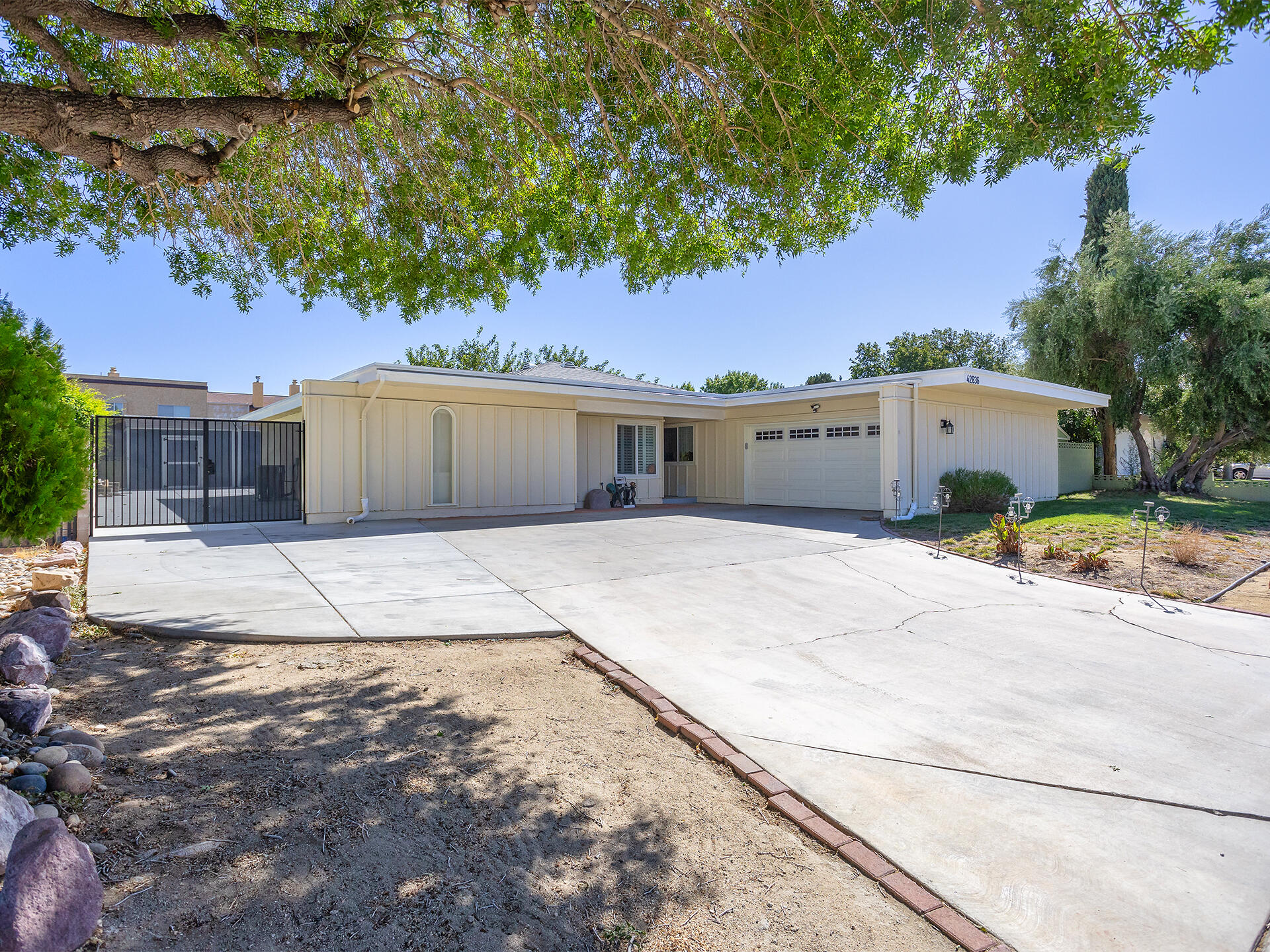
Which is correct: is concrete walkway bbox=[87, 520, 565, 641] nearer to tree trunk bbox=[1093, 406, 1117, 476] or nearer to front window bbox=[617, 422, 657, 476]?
front window bbox=[617, 422, 657, 476]

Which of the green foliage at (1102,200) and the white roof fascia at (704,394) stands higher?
the green foliage at (1102,200)

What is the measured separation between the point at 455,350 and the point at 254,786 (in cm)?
3604

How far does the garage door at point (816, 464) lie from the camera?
14580 mm

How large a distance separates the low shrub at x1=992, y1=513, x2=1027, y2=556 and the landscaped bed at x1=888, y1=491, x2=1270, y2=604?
10 cm

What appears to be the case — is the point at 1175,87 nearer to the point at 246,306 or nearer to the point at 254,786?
the point at 254,786

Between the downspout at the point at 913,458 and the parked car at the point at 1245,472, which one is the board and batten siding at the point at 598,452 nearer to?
the downspout at the point at 913,458

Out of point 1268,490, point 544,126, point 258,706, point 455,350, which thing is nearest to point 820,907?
point 258,706

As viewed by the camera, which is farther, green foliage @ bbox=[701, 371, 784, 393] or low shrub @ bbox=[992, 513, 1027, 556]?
green foliage @ bbox=[701, 371, 784, 393]

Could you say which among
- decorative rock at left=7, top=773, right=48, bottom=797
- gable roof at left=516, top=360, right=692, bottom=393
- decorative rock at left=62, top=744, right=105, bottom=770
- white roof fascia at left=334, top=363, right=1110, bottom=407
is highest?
gable roof at left=516, top=360, right=692, bottom=393

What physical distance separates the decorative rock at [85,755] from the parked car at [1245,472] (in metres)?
32.2

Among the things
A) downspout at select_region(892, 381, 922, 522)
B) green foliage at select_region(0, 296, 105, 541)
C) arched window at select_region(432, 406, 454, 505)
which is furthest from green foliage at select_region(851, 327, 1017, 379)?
green foliage at select_region(0, 296, 105, 541)

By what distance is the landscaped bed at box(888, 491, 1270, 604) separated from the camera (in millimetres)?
7891

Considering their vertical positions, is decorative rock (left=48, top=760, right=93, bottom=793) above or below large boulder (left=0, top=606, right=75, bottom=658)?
below

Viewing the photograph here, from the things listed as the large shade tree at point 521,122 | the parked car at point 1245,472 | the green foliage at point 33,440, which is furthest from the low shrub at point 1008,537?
the parked car at point 1245,472
